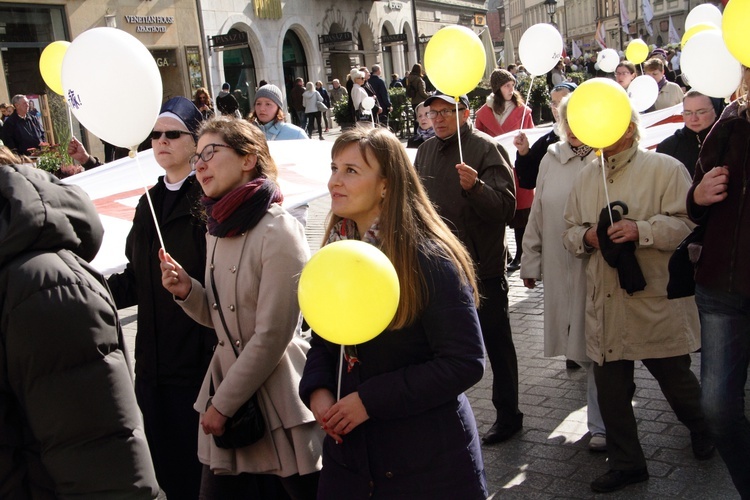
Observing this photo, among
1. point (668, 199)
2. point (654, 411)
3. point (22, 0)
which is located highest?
point (22, 0)

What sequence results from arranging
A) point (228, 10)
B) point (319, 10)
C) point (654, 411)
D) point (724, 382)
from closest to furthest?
point (724, 382) → point (654, 411) → point (228, 10) → point (319, 10)

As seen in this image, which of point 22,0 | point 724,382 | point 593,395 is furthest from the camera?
point 22,0

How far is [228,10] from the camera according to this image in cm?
2767

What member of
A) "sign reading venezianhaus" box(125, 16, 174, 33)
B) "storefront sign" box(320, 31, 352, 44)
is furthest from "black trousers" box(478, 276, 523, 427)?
"storefront sign" box(320, 31, 352, 44)

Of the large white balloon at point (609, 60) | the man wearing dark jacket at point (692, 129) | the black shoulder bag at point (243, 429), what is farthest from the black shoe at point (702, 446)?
the large white balloon at point (609, 60)

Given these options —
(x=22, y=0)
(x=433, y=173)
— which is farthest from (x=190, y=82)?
(x=433, y=173)

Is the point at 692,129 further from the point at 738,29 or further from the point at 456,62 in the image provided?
the point at 738,29

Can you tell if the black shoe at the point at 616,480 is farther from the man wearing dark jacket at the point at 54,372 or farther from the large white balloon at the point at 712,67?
the man wearing dark jacket at the point at 54,372

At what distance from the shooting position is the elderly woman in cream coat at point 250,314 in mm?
3121

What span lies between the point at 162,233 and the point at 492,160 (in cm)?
207

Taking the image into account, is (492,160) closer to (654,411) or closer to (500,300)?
(500,300)

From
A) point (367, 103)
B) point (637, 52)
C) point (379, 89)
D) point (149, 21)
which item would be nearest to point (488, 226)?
point (637, 52)

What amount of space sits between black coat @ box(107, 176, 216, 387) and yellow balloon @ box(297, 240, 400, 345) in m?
1.36

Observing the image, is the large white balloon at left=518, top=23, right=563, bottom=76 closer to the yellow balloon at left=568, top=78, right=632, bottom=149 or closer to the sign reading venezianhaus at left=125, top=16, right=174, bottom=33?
the yellow balloon at left=568, top=78, right=632, bottom=149
